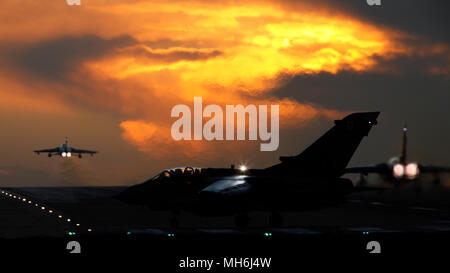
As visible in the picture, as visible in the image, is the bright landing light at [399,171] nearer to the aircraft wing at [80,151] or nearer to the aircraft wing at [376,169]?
the aircraft wing at [376,169]

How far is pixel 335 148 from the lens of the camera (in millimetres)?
28703

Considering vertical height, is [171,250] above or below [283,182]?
below

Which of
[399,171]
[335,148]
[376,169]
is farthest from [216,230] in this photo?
[376,169]

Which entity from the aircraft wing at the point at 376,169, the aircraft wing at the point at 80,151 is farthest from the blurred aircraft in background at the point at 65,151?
the aircraft wing at the point at 376,169

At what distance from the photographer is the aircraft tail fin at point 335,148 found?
28672 mm

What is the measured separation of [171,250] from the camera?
19297mm

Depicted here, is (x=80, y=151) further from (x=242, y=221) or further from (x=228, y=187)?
(x=228, y=187)

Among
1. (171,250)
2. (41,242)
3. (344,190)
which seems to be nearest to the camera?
(171,250)

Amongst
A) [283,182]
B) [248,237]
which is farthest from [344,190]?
[248,237]

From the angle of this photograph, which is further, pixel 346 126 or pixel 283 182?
pixel 346 126

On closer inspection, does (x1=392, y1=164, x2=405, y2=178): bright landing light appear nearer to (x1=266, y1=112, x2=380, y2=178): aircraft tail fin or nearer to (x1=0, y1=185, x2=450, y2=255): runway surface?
(x1=0, y1=185, x2=450, y2=255): runway surface
